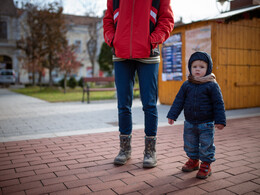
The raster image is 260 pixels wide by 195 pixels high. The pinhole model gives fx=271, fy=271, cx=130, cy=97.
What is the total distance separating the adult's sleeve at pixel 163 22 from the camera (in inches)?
110

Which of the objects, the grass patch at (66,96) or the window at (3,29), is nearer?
the grass patch at (66,96)

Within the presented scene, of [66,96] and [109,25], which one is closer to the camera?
[109,25]

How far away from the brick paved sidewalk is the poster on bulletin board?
169 inches

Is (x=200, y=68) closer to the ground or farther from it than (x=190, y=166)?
farther from it

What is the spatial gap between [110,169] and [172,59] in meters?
6.10

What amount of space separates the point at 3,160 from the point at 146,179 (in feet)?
5.70

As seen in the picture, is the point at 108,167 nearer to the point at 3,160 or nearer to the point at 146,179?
the point at 146,179

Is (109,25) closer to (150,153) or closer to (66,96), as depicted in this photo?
(150,153)

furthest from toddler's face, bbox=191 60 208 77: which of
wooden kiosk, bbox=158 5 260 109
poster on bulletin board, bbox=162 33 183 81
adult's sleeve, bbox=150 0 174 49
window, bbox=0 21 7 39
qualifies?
window, bbox=0 21 7 39

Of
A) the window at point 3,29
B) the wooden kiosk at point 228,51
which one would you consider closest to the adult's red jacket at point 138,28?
the wooden kiosk at point 228,51

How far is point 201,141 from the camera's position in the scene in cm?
259

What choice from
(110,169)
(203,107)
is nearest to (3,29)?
(110,169)

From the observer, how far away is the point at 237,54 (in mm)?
7629

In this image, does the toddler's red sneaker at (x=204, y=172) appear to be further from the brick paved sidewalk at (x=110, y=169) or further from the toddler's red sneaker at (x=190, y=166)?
the toddler's red sneaker at (x=190, y=166)
